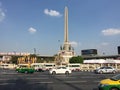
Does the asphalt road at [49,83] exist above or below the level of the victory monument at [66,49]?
below

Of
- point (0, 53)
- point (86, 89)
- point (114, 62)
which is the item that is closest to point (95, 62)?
point (114, 62)

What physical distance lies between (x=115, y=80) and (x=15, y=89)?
24.1 feet

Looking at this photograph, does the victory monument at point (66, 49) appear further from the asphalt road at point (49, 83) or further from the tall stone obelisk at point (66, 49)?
the asphalt road at point (49, 83)

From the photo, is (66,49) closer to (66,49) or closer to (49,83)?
(66,49)

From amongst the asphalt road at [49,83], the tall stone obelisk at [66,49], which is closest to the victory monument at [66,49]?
the tall stone obelisk at [66,49]

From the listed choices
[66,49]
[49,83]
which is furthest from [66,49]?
[49,83]

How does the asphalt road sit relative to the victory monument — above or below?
below

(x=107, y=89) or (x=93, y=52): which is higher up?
(x=93, y=52)

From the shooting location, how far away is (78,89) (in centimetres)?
1909

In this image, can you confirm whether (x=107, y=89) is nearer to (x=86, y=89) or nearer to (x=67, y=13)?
(x=86, y=89)

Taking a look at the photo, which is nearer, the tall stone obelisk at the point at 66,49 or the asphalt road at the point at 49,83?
the asphalt road at the point at 49,83

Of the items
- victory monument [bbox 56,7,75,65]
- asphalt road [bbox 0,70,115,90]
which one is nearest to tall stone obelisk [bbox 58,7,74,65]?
victory monument [bbox 56,7,75,65]

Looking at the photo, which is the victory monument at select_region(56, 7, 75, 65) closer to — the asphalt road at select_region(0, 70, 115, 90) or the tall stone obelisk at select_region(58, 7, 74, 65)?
the tall stone obelisk at select_region(58, 7, 74, 65)

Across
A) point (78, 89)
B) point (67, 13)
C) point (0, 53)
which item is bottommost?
point (78, 89)
